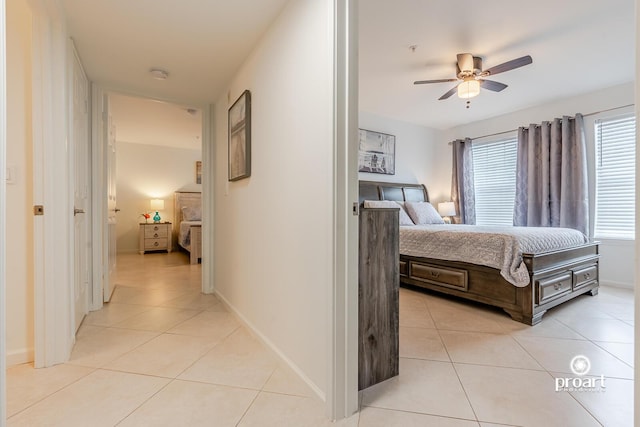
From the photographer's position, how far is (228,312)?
8.93ft

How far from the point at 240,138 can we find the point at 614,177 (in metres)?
4.56

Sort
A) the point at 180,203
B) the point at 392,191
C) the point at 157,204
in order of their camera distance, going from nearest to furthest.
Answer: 1. the point at 392,191
2. the point at 157,204
3. the point at 180,203

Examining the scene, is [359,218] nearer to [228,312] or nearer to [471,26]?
[228,312]

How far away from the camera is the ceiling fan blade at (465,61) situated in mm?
2877

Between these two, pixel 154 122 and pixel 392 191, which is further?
pixel 392 191

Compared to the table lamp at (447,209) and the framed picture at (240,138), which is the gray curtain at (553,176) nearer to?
the table lamp at (447,209)

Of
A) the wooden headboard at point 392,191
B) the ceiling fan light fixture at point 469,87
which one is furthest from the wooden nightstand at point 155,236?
the ceiling fan light fixture at point 469,87

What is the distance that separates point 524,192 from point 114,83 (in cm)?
530

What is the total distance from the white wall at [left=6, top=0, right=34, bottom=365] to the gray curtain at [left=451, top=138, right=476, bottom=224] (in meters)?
5.38

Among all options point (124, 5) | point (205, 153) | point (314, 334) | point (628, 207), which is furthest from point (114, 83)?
point (628, 207)

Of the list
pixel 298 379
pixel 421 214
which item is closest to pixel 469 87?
pixel 421 214

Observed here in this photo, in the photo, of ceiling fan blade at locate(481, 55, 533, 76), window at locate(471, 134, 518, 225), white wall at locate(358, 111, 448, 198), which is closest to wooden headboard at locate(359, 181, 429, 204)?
white wall at locate(358, 111, 448, 198)

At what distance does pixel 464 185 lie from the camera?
5223 mm

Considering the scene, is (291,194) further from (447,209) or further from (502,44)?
(447,209)
